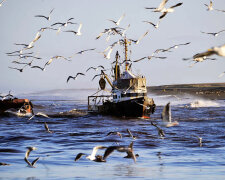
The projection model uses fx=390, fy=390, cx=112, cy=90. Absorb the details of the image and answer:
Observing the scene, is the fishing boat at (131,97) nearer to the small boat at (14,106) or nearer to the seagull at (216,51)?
the small boat at (14,106)

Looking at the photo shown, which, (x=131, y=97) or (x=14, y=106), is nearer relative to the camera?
(x=131, y=97)

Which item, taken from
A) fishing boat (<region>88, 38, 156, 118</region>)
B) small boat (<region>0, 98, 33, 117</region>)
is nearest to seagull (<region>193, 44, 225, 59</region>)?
fishing boat (<region>88, 38, 156, 118</region>)

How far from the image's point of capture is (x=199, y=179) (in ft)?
44.4

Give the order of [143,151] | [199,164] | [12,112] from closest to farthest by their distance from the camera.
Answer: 1. [199,164]
2. [143,151]
3. [12,112]

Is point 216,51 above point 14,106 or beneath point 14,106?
above

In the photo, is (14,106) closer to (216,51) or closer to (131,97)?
(131,97)

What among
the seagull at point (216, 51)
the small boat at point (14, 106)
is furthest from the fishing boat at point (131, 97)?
the seagull at point (216, 51)

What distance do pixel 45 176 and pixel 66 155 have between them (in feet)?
18.6

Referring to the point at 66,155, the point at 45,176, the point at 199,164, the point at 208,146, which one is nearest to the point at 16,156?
the point at 66,155

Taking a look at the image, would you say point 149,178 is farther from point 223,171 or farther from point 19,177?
point 19,177

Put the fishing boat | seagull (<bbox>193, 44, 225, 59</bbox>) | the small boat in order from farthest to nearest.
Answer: the small boat → the fishing boat → seagull (<bbox>193, 44, 225, 59</bbox>)

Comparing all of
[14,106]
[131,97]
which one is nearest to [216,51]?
[131,97]

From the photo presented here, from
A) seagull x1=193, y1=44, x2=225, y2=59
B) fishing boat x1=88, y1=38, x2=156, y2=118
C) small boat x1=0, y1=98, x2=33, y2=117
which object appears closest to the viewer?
seagull x1=193, y1=44, x2=225, y2=59

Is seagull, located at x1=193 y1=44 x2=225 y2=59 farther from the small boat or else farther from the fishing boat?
the small boat
